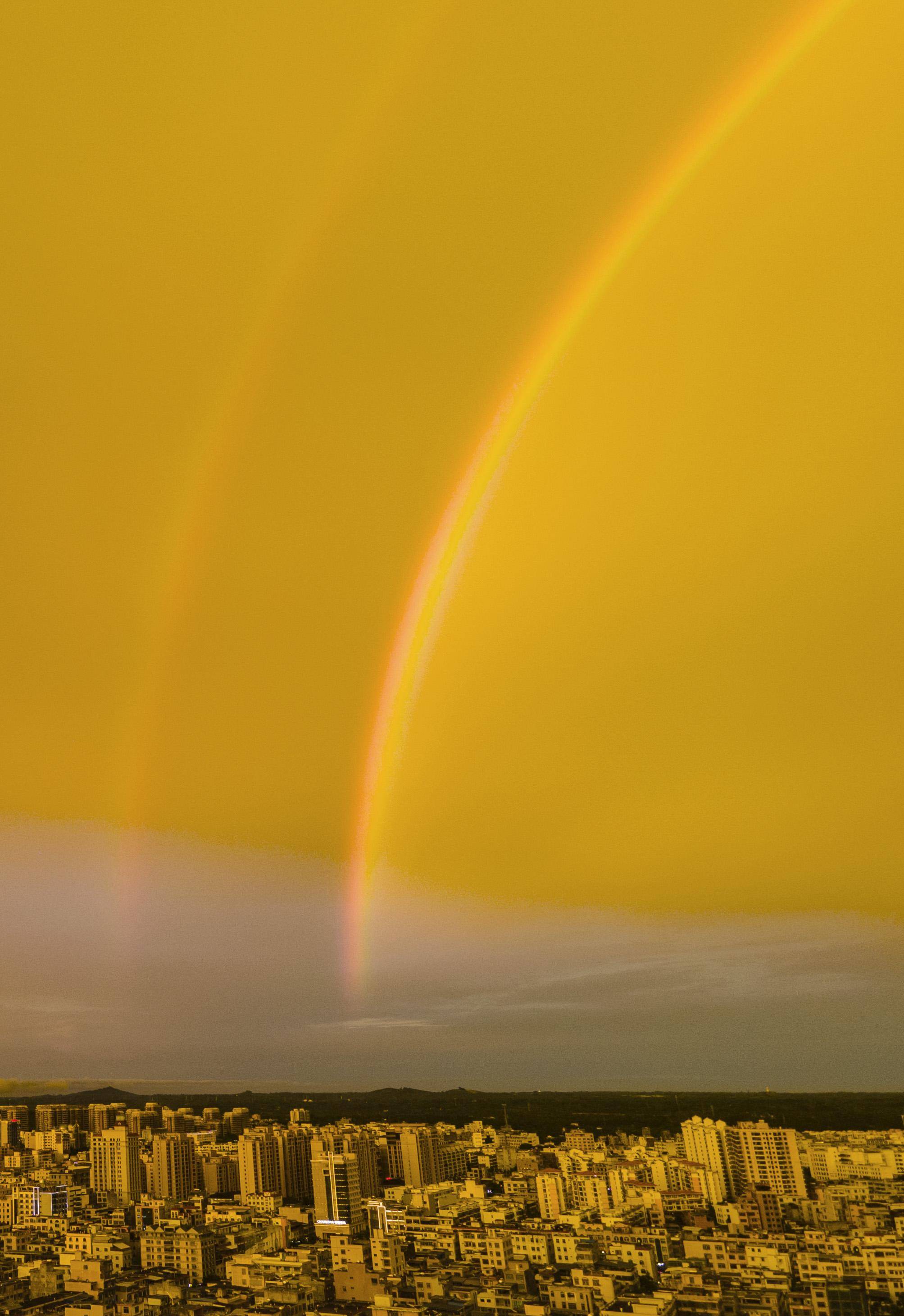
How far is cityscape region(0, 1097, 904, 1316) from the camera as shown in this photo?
9.32 metres

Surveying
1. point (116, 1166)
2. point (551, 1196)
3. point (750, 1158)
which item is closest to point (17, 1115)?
point (116, 1166)

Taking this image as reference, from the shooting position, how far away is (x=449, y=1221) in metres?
13.8

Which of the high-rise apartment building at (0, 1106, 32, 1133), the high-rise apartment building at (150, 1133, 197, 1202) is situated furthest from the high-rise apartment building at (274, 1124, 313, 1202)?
the high-rise apartment building at (0, 1106, 32, 1133)

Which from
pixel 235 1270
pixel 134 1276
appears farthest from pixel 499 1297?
pixel 134 1276

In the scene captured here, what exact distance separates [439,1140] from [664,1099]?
34.8 feet

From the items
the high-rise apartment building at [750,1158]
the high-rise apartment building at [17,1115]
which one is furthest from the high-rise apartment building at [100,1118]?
the high-rise apartment building at [750,1158]

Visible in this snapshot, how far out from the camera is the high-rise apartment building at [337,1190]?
1608 cm

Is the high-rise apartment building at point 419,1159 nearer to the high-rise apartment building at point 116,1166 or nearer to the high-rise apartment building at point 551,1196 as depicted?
the high-rise apartment building at point 551,1196

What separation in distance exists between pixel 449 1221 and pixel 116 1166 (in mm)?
10296

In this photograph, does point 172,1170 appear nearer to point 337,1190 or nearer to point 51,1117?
point 337,1190

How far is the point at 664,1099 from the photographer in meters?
29.5

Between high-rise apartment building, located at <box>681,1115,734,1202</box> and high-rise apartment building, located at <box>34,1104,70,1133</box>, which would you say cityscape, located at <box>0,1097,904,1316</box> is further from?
high-rise apartment building, located at <box>34,1104,70,1133</box>

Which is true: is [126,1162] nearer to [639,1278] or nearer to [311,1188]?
[311,1188]

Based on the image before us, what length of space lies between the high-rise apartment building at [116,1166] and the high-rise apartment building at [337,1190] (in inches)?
197
